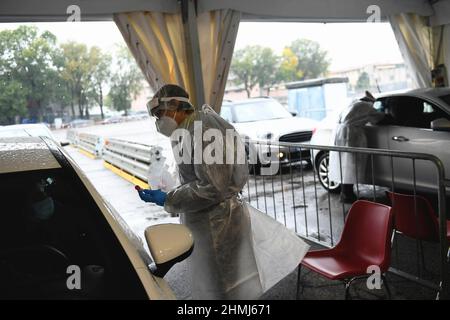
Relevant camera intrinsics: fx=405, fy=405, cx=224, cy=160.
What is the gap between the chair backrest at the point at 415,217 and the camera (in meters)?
2.93

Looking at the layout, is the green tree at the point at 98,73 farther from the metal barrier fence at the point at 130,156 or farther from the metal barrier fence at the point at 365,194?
the metal barrier fence at the point at 365,194

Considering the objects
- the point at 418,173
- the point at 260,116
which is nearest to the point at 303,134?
the point at 260,116

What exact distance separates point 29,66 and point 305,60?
32.4 feet

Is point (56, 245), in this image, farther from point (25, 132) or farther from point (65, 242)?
point (25, 132)

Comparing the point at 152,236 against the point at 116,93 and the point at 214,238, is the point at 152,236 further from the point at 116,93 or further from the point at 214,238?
the point at 116,93

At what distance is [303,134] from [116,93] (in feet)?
13.8

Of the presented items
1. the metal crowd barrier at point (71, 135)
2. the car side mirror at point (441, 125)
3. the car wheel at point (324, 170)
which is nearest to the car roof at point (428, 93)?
the car side mirror at point (441, 125)

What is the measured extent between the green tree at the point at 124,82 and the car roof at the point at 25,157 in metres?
3.44

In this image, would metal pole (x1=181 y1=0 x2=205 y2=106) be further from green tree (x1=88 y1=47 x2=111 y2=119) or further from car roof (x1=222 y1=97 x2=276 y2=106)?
car roof (x1=222 y1=97 x2=276 y2=106)

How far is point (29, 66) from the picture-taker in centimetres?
501

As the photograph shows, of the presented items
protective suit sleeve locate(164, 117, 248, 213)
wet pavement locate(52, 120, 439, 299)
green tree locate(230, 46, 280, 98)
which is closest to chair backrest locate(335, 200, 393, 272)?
wet pavement locate(52, 120, 439, 299)

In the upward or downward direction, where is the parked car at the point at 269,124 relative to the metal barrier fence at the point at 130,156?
upward

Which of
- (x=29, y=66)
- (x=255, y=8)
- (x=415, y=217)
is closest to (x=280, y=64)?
(x=255, y=8)
